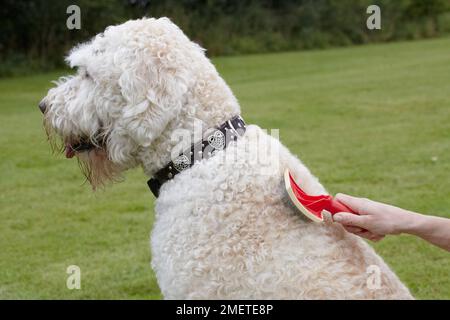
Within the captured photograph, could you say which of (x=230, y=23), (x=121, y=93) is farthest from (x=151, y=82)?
(x=230, y=23)

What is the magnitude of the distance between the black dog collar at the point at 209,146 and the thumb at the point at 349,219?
1.70ft

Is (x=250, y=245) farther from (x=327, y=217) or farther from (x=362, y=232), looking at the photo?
(x=362, y=232)

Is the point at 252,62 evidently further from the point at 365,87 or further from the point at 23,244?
the point at 23,244

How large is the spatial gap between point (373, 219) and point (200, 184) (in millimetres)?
752

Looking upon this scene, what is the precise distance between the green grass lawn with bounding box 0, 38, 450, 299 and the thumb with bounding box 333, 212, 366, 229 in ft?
8.35

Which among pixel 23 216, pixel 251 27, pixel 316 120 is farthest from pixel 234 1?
pixel 23 216

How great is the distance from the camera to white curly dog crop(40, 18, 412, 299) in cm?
300

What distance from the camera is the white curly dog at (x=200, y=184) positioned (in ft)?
9.85

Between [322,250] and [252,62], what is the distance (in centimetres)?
2354

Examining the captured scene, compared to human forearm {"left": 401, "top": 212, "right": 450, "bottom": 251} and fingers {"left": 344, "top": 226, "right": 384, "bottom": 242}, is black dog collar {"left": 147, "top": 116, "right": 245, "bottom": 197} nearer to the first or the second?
fingers {"left": 344, "top": 226, "right": 384, "bottom": 242}

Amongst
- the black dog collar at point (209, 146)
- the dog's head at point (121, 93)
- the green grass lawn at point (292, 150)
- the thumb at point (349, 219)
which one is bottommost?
the green grass lawn at point (292, 150)

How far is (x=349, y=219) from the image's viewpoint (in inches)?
123

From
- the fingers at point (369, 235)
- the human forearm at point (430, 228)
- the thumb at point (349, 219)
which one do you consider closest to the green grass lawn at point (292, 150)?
the human forearm at point (430, 228)

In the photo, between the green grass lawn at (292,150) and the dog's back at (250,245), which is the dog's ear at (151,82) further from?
the green grass lawn at (292,150)
